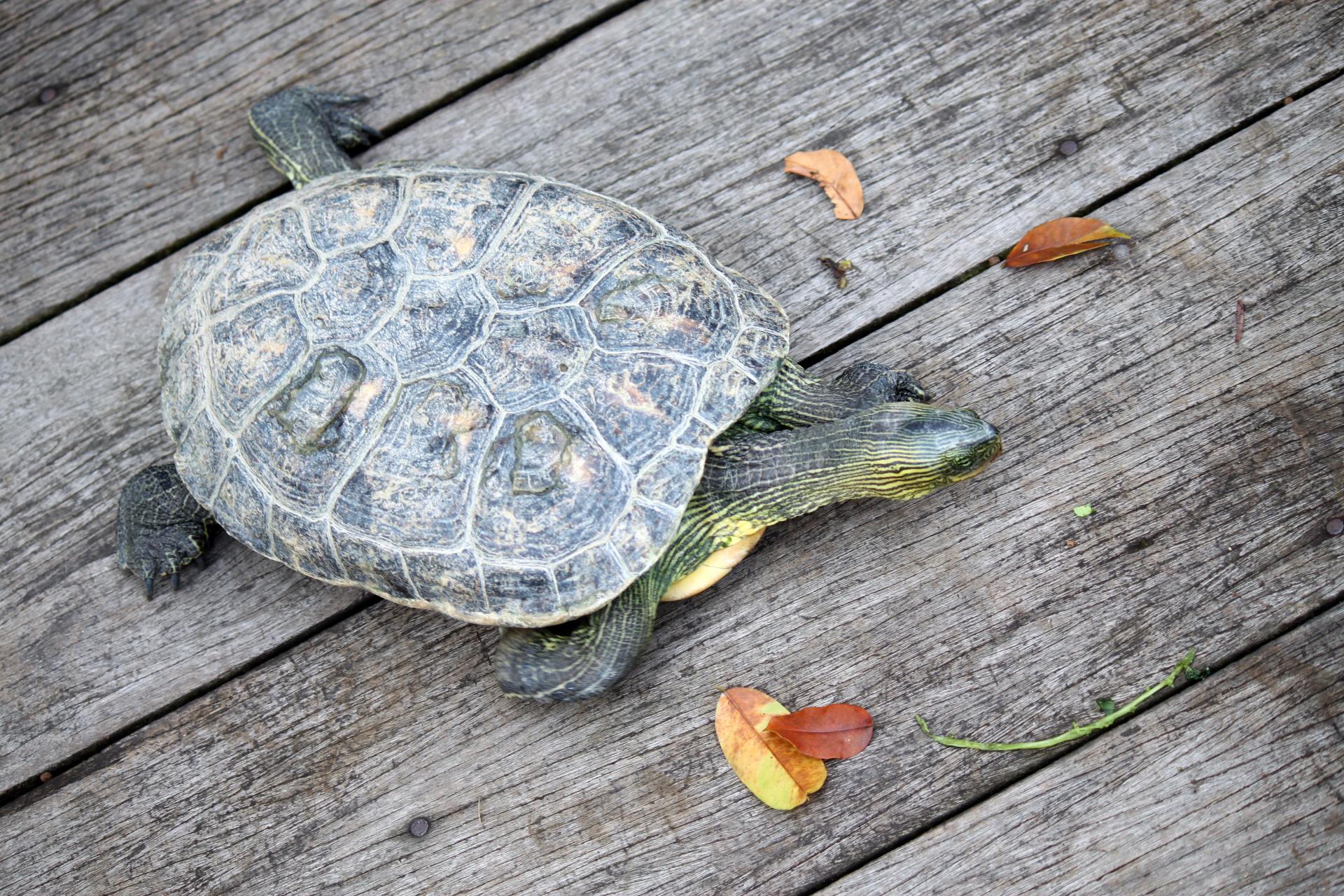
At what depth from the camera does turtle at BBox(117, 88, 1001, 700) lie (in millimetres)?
2643

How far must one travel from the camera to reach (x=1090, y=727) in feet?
9.52

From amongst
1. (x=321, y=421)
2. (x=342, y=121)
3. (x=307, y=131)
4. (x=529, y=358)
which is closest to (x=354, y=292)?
(x=321, y=421)

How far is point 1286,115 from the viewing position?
3.28m

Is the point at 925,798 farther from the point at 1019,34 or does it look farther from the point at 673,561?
the point at 1019,34

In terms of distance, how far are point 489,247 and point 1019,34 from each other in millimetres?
2145

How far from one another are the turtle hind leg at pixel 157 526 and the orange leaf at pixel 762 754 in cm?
187

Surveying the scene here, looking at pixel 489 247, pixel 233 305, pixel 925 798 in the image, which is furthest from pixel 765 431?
pixel 233 305

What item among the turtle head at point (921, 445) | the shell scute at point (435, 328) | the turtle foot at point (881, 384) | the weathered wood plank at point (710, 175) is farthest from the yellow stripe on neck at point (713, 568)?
the shell scute at point (435, 328)

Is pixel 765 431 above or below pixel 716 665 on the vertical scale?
above

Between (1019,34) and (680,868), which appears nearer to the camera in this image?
(680,868)

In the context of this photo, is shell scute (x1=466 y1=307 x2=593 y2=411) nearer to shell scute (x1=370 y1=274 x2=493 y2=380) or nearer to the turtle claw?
shell scute (x1=370 y1=274 x2=493 y2=380)

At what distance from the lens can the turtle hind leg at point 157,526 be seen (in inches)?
124

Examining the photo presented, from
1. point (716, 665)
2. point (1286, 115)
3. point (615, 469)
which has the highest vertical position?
point (615, 469)

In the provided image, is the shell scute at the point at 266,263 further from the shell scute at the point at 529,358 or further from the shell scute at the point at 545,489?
the shell scute at the point at 545,489
